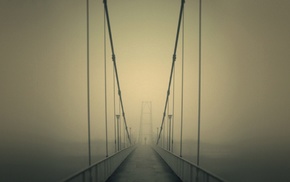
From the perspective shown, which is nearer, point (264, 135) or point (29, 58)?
point (29, 58)

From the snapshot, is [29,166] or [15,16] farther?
[29,166]

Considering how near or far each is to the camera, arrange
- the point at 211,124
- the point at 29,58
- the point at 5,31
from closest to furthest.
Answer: the point at 5,31
the point at 29,58
the point at 211,124

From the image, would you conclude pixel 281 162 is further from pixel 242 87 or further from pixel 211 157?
pixel 211 157

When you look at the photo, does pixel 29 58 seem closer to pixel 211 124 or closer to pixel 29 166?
pixel 29 166

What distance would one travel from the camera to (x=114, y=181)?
25.9 feet

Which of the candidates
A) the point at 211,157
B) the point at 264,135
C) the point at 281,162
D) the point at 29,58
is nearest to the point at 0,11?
the point at 29,58

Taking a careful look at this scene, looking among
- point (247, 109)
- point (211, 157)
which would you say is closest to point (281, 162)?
point (247, 109)

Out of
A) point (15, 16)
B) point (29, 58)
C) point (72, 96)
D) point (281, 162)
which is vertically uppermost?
point (72, 96)

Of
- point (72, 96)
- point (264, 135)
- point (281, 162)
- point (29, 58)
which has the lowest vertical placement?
point (29, 58)

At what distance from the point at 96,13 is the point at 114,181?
32.8 feet

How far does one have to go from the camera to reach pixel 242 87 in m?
50.4

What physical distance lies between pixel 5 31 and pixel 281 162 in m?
35.4

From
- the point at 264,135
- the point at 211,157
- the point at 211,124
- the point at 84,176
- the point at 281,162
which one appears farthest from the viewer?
the point at 211,157

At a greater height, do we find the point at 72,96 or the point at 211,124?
the point at 211,124
